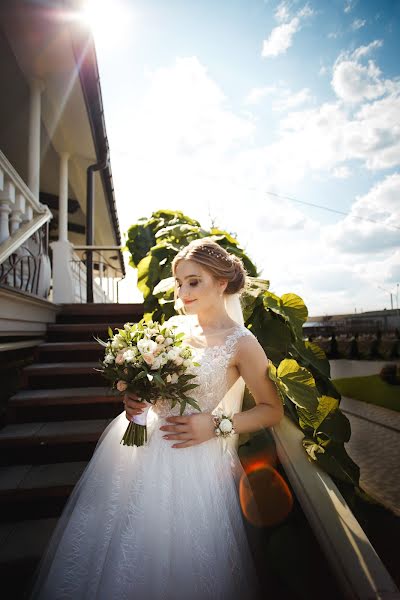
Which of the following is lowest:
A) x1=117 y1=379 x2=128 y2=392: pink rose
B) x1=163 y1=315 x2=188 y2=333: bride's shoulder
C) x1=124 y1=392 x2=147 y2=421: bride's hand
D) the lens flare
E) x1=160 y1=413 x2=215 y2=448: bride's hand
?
the lens flare

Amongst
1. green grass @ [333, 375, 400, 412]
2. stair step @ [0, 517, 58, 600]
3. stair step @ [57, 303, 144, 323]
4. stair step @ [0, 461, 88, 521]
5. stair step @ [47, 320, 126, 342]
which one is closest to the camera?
stair step @ [0, 517, 58, 600]

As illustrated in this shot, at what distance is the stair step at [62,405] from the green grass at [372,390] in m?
5.50

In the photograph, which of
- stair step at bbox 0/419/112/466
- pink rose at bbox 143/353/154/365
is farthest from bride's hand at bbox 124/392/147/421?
stair step at bbox 0/419/112/466

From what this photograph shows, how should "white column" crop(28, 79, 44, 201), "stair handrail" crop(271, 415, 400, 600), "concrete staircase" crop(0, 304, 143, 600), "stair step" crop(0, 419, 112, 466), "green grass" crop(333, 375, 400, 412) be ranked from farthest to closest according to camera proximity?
"green grass" crop(333, 375, 400, 412) < "white column" crop(28, 79, 44, 201) < "stair step" crop(0, 419, 112, 466) < "concrete staircase" crop(0, 304, 143, 600) < "stair handrail" crop(271, 415, 400, 600)

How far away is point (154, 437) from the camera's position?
150cm

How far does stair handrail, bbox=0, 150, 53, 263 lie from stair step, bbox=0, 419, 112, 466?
137 cm

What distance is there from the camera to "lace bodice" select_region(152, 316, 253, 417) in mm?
1480

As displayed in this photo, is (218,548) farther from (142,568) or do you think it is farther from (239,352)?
(239,352)

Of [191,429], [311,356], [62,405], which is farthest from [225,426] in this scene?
[62,405]

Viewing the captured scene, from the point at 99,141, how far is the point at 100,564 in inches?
259

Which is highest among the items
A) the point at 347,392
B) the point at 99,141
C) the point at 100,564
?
the point at 99,141

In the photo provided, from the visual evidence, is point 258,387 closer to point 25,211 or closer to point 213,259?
point 213,259

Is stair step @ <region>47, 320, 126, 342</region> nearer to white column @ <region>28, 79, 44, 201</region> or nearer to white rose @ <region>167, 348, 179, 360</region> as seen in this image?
white column @ <region>28, 79, 44, 201</region>

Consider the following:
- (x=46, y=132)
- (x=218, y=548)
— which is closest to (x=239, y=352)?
(x=218, y=548)
